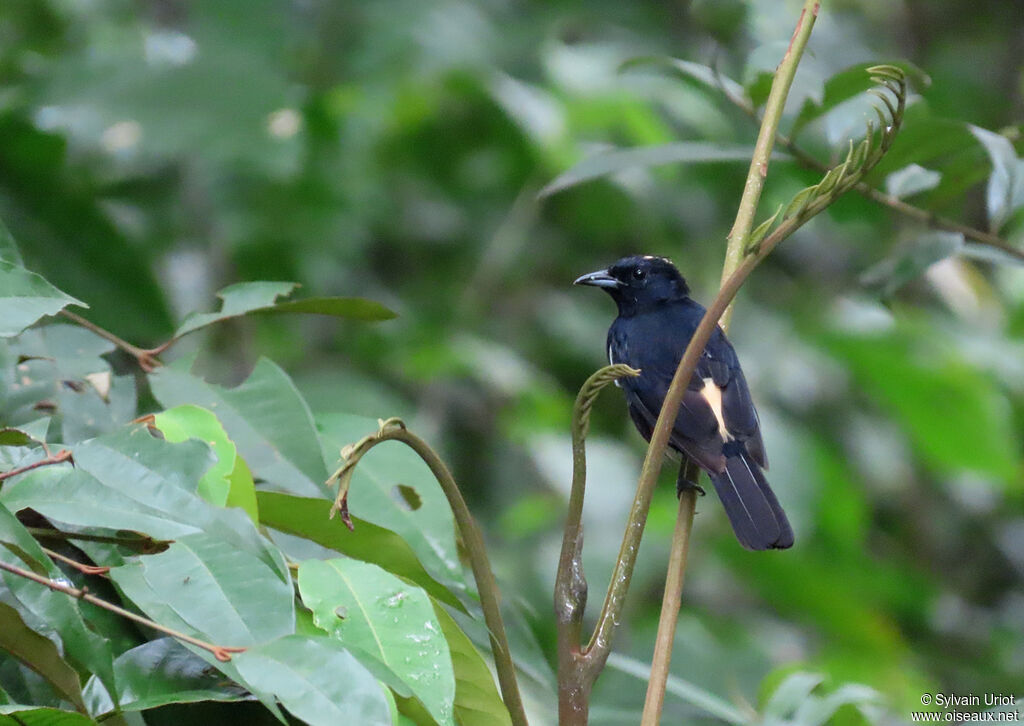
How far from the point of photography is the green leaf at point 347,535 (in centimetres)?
122

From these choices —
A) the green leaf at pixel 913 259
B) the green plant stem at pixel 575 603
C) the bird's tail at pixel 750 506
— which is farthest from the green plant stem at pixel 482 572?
the green leaf at pixel 913 259

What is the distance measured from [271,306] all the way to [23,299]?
376 mm

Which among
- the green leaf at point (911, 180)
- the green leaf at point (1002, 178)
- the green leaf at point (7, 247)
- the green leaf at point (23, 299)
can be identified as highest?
the green leaf at point (1002, 178)

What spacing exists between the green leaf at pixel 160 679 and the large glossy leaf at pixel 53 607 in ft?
0.21

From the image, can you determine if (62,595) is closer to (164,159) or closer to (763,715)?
(763,715)

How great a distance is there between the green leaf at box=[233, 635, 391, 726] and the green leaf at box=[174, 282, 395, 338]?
1.89 feet

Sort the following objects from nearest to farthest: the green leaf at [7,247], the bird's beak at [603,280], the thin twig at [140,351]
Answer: the green leaf at [7,247]
the thin twig at [140,351]
the bird's beak at [603,280]

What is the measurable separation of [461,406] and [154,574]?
401 cm

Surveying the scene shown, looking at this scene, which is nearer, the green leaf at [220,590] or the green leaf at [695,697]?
the green leaf at [220,590]

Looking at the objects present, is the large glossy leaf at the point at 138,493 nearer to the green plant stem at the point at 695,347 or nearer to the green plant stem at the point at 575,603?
the green plant stem at the point at 575,603

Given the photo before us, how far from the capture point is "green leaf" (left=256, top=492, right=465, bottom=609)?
122cm

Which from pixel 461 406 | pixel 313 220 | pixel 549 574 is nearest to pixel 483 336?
pixel 461 406

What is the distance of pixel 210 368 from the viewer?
413 centimetres

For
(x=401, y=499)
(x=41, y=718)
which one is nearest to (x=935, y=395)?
(x=401, y=499)
